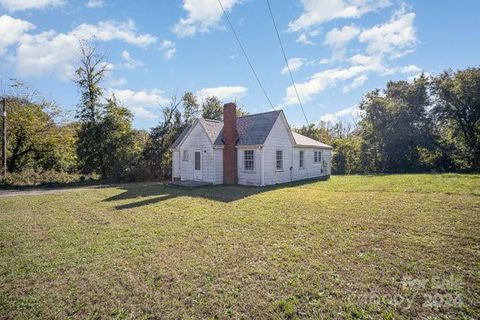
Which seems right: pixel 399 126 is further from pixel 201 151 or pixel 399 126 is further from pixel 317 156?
pixel 201 151

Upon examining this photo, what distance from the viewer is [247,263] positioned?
4996 millimetres

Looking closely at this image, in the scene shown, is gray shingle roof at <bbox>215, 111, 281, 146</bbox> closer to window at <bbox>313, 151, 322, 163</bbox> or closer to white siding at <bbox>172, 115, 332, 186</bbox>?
white siding at <bbox>172, 115, 332, 186</bbox>

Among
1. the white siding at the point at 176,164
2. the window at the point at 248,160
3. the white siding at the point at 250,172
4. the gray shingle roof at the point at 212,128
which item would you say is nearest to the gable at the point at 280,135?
the white siding at the point at 250,172

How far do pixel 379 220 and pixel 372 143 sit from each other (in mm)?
24117

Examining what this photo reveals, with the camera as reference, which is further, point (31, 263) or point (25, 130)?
point (25, 130)

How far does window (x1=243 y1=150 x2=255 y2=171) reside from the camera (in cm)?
1658

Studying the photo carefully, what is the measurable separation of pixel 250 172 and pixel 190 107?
19.4m

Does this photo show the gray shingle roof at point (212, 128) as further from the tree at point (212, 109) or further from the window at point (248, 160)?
the tree at point (212, 109)

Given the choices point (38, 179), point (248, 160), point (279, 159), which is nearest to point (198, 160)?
point (248, 160)

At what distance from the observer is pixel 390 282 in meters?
4.15

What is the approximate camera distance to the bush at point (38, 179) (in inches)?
696

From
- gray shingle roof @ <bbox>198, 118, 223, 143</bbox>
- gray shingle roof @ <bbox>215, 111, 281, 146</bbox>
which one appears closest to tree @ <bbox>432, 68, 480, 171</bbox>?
gray shingle roof @ <bbox>215, 111, 281, 146</bbox>

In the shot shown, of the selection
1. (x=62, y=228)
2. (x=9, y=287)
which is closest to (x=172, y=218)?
(x=62, y=228)

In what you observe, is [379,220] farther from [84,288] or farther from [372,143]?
[372,143]
